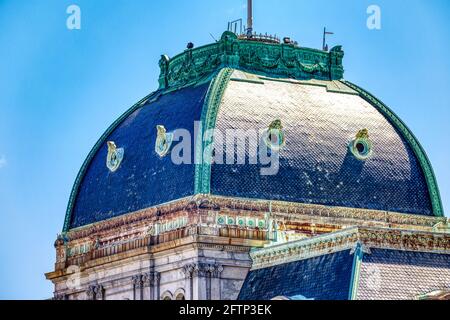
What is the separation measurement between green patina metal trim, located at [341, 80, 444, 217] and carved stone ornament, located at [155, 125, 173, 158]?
481 inches

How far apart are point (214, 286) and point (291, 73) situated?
1503 cm

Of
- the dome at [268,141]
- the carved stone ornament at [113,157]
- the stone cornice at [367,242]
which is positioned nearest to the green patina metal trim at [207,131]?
the dome at [268,141]

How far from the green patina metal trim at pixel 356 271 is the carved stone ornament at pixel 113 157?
2121 cm

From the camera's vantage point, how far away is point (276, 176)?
105 metres

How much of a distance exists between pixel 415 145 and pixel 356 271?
70.0 feet

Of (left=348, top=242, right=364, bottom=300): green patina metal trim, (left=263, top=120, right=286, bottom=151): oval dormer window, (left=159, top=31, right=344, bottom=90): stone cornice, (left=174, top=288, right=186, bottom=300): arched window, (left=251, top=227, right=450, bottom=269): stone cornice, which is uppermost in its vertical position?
(left=159, top=31, right=344, bottom=90): stone cornice

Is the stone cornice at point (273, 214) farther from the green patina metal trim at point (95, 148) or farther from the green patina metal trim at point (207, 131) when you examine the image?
the green patina metal trim at point (95, 148)

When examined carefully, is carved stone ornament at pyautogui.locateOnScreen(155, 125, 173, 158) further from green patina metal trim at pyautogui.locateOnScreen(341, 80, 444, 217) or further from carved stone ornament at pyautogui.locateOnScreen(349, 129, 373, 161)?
green patina metal trim at pyautogui.locateOnScreen(341, 80, 444, 217)

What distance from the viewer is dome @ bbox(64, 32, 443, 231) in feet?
345

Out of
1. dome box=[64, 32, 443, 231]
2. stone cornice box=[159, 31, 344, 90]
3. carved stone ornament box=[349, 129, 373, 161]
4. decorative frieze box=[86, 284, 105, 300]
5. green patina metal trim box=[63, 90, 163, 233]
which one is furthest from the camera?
green patina metal trim box=[63, 90, 163, 233]

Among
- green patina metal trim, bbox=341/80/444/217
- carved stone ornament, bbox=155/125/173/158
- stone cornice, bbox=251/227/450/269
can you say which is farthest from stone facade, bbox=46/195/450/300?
carved stone ornament, bbox=155/125/173/158
